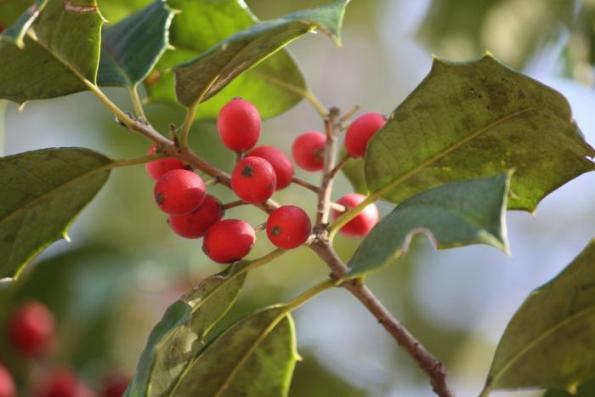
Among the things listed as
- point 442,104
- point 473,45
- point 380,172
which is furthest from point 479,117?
point 473,45

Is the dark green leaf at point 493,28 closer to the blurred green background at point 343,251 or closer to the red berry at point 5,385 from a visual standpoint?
the blurred green background at point 343,251

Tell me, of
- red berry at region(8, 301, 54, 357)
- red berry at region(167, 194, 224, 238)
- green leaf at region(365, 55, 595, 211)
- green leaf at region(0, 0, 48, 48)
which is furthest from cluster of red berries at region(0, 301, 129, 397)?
green leaf at region(0, 0, 48, 48)

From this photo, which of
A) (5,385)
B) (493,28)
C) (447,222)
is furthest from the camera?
(493,28)

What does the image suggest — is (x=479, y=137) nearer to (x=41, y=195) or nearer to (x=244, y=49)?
(x=244, y=49)

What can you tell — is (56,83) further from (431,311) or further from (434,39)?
(431,311)

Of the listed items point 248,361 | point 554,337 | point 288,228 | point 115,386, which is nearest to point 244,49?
point 288,228

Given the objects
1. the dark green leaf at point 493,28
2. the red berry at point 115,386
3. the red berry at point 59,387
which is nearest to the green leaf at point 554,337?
the red berry at point 115,386
